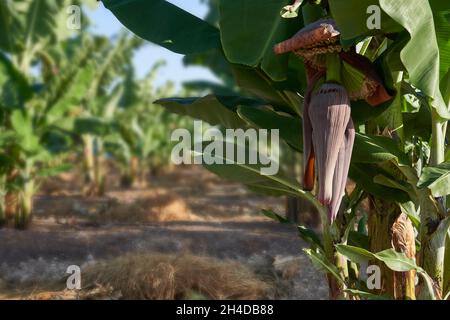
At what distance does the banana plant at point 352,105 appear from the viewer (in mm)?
2697

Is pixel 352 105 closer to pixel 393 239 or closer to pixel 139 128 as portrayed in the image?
pixel 393 239

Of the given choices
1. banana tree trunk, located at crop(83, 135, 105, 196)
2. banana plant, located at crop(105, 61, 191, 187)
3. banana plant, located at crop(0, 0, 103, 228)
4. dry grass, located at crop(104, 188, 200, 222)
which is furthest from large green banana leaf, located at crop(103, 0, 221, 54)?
banana tree trunk, located at crop(83, 135, 105, 196)

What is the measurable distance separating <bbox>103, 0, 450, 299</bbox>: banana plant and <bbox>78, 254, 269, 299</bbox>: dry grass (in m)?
1.92

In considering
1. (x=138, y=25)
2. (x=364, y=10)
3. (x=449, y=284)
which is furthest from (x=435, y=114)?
(x=138, y=25)

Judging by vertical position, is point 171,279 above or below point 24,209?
below

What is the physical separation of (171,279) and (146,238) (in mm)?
2184

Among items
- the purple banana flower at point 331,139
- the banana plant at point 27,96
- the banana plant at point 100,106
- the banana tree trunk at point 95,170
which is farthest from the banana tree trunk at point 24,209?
the purple banana flower at point 331,139

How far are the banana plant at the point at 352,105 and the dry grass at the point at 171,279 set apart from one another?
192 cm

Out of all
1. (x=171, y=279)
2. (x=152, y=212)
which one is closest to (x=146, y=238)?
(x=171, y=279)

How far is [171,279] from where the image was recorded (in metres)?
5.52

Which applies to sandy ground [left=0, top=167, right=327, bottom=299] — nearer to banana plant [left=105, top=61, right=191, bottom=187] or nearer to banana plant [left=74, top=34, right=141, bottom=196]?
banana plant [left=74, top=34, right=141, bottom=196]

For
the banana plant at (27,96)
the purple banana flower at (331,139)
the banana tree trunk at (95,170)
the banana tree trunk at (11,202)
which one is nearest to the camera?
the purple banana flower at (331,139)

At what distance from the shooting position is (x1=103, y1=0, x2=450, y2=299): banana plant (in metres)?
2.70

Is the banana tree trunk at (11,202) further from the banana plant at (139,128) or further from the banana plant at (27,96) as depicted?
the banana plant at (139,128)
